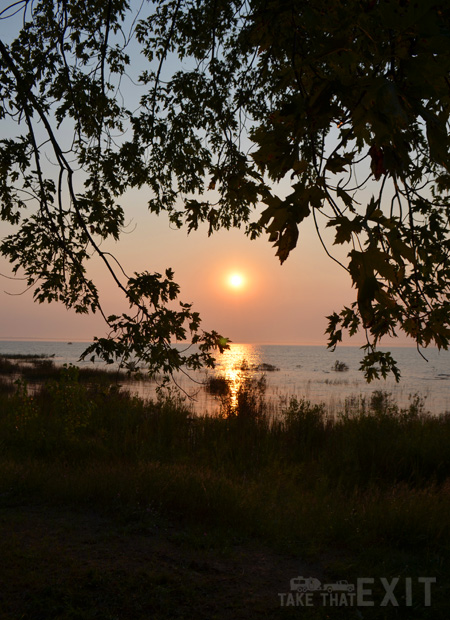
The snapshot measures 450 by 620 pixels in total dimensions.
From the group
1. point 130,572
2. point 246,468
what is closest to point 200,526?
point 130,572

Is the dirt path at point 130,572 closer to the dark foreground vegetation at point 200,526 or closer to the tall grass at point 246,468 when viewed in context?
the dark foreground vegetation at point 200,526

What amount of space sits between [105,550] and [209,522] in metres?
1.42

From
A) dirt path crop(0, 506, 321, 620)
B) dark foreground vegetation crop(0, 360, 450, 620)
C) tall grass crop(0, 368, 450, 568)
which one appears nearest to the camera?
dirt path crop(0, 506, 321, 620)

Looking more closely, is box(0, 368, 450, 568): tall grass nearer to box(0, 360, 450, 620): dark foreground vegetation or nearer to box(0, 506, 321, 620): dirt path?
box(0, 360, 450, 620): dark foreground vegetation

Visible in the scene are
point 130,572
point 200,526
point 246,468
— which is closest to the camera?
point 130,572

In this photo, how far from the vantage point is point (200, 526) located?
226 inches

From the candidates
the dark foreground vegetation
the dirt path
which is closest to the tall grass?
the dark foreground vegetation

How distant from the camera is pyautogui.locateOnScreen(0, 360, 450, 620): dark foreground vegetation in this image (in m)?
4.18

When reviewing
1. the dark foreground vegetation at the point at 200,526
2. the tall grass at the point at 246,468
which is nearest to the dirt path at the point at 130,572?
the dark foreground vegetation at the point at 200,526

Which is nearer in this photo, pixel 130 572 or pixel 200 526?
pixel 130 572

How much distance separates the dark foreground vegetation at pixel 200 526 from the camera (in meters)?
4.18

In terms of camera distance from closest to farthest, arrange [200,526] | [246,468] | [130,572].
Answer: [130,572], [200,526], [246,468]

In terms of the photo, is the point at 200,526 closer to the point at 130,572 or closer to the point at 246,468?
the point at 130,572

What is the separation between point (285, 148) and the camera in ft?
6.47
